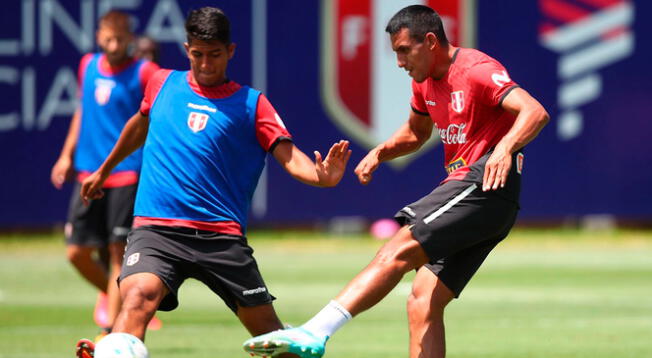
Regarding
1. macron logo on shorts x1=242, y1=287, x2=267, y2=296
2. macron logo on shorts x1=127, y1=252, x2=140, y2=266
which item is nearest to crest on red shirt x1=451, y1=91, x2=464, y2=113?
macron logo on shorts x1=242, y1=287, x2=267, y2=296

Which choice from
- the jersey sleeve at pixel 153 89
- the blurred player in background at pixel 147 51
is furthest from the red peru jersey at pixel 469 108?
the blurred player in background at pixel 147 51

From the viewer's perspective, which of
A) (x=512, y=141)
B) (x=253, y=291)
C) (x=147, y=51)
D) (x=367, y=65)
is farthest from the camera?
(x=367, y=65)

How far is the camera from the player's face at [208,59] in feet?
25.3

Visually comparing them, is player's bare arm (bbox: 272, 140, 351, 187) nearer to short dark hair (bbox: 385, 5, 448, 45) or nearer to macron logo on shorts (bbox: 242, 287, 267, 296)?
macron logo on shorts (bbox: 242, 287, 267, 296)

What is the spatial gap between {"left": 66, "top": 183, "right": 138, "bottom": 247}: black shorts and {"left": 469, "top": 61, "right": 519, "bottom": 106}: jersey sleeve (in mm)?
4239

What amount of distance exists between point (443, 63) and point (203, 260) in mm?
1910

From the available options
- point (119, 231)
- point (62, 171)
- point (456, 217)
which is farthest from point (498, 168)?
point (62, 171)

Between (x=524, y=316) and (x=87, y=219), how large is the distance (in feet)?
14.5

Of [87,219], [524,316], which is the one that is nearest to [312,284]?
[524,316]

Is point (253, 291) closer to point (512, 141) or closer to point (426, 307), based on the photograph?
point (426, 307)

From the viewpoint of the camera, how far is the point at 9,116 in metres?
21.4

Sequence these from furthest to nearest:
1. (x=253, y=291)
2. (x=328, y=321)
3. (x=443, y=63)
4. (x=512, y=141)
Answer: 1. (x=443, y=63)
2. (x=253, y=291)
3. (x=512, y=141)
4. (x=328, y=321)

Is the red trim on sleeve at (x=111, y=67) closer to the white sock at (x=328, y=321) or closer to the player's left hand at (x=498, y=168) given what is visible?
the white sock at (x=328, y=321)

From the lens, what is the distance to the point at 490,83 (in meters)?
7.70
